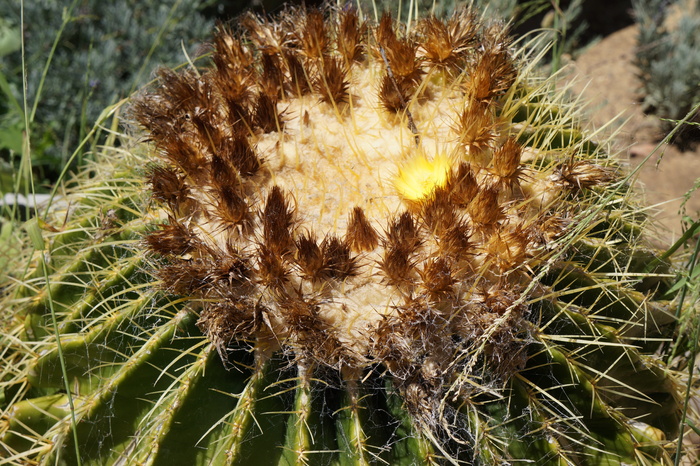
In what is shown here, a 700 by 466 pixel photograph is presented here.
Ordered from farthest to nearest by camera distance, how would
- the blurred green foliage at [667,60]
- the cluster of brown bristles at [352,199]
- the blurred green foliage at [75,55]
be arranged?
the blurred green foliage at [667,60], the blurred green foliage at [75,55], the cluster of brown bristles at [352,199]

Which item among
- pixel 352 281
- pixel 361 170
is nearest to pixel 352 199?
pixel 361 170

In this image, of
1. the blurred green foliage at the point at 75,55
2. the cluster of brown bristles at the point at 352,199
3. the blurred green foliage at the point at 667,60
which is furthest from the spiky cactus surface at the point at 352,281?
the blurred green foliage at the point at 667,60

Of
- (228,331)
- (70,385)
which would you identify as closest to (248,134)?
(228,331)

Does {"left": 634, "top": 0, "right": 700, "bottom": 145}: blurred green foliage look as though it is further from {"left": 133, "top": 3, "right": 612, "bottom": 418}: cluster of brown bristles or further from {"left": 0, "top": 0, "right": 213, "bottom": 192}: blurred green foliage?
{"left": 133, "top": 3, "right": 612, "bottom": 418}: cluster of brown bristles

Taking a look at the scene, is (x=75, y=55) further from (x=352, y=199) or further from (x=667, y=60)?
(x=667, y=60)

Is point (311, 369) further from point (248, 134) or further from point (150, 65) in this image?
point (150, 65)

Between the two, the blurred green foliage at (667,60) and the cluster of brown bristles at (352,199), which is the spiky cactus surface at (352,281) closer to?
the cluster of brown bristles at (352,199)

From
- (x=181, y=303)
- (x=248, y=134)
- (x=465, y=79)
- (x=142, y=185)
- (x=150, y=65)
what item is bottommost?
(x=150, y=65)

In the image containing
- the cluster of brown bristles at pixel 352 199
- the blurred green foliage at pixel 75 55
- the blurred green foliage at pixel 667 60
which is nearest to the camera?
the cluster of brown bristles at pixel 352 199
